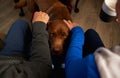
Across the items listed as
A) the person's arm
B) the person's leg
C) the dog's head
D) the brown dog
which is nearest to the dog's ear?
the brown dog

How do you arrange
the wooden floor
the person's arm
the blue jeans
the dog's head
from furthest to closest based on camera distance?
the wooden floor < the dog's head < the blue jeans < the person's arm

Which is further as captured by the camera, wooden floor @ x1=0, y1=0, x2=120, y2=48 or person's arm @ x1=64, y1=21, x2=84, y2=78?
wooden floor @ x1=0, y1=0, x2=120, y2=48

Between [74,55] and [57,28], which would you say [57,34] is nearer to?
[57,28]

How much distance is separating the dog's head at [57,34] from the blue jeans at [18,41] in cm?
21

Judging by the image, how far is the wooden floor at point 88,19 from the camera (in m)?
1.94

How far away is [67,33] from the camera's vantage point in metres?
1.36

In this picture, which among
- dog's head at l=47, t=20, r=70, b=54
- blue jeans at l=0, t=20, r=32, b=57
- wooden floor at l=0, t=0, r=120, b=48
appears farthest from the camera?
wooden floor at l=0, t=0, r=120, b=48

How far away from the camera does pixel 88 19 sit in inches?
84.0

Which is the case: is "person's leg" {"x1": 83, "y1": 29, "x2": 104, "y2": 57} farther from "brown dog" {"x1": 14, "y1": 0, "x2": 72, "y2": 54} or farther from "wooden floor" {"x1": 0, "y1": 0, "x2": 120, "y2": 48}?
"wooden floor" {"x1": 0, "y1": 0, "x2": 120, "y2": 48}

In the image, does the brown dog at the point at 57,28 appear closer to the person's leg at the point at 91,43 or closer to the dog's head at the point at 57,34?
the dog's head at the point at 57,34

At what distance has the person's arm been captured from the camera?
700 mm

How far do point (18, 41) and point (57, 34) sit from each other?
40 centimetres

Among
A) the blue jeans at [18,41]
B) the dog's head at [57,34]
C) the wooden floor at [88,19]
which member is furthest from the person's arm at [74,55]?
the wooden floor at [88,19]

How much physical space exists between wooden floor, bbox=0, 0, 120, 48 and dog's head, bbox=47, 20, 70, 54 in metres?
0.60
